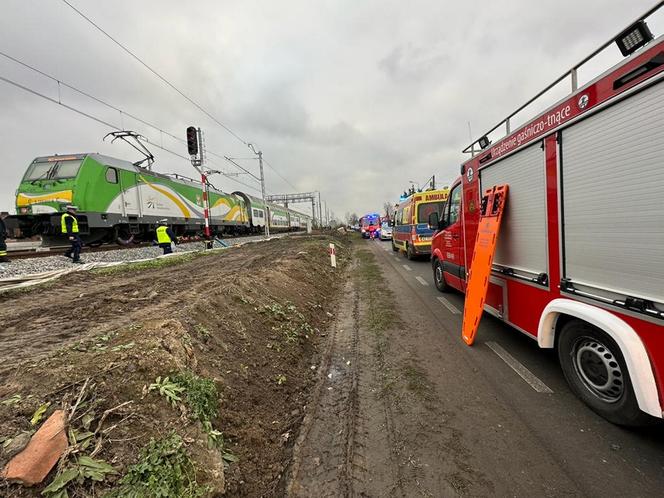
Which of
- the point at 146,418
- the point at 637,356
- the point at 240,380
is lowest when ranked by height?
the point at 240,380

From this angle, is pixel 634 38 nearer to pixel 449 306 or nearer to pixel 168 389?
pixel 168 389

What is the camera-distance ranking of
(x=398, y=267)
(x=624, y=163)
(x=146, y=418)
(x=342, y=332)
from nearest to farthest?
(x=146, y=418) < (x=624, y=163) < (x=342, y=332) < (x=398, y=267)

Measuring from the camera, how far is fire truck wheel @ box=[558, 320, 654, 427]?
2.41m

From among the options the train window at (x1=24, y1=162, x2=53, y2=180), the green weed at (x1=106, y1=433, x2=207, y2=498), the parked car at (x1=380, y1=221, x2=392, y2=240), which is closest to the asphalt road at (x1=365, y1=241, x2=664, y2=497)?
the green weed at (x1=106, y1=433, x2=207, y2=498)

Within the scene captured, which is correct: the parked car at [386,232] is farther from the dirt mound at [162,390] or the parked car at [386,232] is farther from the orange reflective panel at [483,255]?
the dirt mound at [162,390]

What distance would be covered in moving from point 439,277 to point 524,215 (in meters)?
4.04

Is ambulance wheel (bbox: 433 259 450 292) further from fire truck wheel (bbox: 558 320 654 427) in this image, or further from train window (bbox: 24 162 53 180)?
train window (bbox: 24 162 53 180)

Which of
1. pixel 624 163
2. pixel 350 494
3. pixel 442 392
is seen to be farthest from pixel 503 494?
pixel 624 163

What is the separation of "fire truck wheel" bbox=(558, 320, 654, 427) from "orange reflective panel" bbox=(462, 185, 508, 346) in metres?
1.14

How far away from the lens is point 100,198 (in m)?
12.4

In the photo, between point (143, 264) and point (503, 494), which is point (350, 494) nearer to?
point (503, 494)

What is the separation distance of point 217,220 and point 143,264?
52.1 feet

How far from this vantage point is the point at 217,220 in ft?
81.1

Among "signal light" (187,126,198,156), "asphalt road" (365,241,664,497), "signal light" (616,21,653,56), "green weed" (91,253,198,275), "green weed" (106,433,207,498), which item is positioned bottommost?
"asphalt road" (365,241,664,497)
